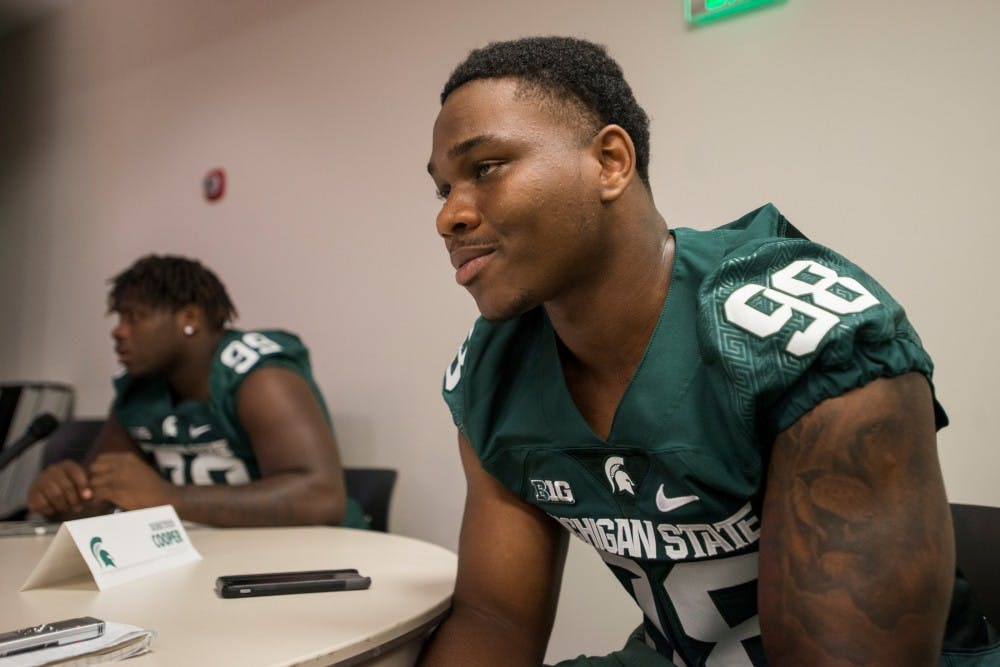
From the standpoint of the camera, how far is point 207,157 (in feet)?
10.5

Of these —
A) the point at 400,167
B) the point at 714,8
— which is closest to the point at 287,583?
the point at 714,8

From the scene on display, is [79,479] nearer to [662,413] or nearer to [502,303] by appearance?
[502,303]

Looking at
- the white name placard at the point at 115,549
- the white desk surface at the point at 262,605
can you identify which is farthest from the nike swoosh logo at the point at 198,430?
the white name placard at the point at 115,549

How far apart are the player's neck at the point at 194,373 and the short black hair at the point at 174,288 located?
9 centimetres

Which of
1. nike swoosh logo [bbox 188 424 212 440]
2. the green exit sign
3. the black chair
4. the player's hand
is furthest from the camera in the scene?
the black chair

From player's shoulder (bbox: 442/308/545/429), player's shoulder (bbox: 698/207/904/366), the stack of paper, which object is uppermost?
player's shoulder (bbox: 698/207/904/366)

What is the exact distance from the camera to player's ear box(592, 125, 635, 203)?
100 centimetres

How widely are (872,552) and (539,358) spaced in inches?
19.4

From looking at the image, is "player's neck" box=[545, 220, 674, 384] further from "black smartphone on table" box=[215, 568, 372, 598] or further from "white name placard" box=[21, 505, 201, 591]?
"white name placard" box=[21, 505, 201, 591]

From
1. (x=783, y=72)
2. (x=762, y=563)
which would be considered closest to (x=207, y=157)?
(x=783, y=72)

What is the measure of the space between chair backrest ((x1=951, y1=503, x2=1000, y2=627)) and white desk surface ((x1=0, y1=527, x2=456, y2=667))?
2.45 feet

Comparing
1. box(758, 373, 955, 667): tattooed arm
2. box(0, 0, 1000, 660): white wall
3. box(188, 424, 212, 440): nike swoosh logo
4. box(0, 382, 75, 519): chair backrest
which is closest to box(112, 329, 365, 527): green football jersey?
box(188, 424, 212, 440): nike swoosh logo

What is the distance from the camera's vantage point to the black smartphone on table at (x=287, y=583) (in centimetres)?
106

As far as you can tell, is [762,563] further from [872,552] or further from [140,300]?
[140,300]
